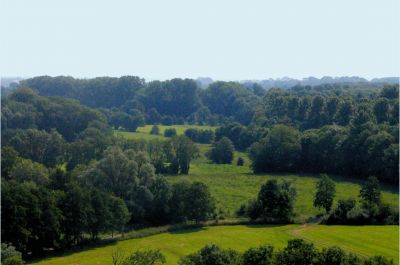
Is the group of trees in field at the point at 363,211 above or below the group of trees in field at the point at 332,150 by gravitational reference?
below

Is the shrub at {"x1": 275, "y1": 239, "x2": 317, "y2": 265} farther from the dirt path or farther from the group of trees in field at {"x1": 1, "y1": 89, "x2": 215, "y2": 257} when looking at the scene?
the group of trees in field at {"x1": 1, "y1": 89, "x2": 215, "y2": 257}

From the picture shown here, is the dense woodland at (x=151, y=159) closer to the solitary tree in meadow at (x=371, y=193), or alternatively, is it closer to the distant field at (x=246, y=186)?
the solitary tree in meadow at (x=371, y=193)

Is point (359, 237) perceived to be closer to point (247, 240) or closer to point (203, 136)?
point (247, 240)

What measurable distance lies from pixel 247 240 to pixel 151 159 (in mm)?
39600

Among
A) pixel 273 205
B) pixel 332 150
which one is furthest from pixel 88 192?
pixel 332 150

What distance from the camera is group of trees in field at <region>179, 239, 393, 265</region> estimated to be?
2862 cm

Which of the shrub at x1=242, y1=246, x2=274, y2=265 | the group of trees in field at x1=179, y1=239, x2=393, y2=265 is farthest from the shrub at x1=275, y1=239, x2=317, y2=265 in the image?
the shrub at x1=242, y1=246, x2=274, y2=265

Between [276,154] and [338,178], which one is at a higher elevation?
[276,154]

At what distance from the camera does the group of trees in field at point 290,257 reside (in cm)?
2862

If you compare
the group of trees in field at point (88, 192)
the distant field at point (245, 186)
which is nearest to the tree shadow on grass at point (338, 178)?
the distant field at point (245, 186)

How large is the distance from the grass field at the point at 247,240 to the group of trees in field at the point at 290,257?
10756 millimetres

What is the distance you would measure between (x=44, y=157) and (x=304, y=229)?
50680 mm

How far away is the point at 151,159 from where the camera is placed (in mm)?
82875

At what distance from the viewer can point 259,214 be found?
54375 millimetres
